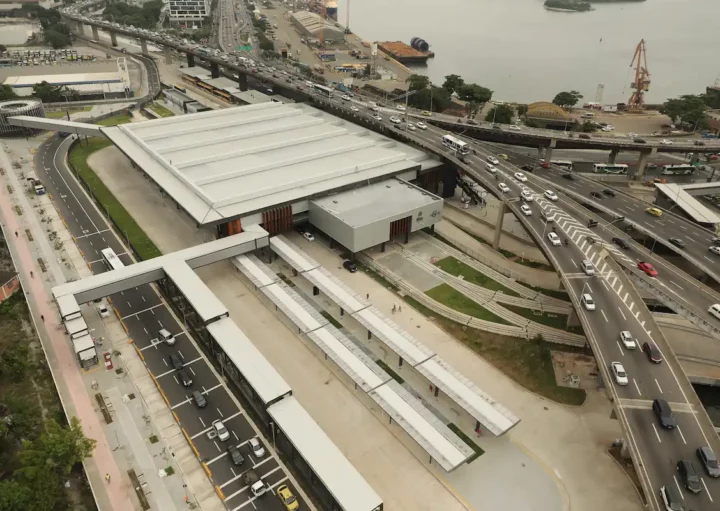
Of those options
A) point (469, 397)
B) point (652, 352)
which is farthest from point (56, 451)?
point (652, 352)

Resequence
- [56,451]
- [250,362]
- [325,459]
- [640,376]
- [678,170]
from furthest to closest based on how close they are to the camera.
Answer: [678,170] < [250,362] < [640,376] < [325,459] < [56,451]

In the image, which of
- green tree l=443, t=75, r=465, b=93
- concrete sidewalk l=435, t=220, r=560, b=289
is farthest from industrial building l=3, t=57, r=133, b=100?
concrete sidewalk l=435, t=220, r=560, b=289

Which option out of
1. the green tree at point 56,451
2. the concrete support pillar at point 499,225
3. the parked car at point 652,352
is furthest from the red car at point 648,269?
the green tree at point 56,451

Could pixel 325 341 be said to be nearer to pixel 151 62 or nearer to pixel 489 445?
pixel 489 445

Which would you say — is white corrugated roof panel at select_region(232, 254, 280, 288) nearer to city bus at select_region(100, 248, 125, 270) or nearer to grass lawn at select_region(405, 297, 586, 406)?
city bus at select_region(100, 248, 125, 270)

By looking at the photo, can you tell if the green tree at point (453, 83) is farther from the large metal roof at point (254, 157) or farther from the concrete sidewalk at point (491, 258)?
the concrete sidewalk at point (491, 258)

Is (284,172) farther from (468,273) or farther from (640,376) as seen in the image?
(640,376)
